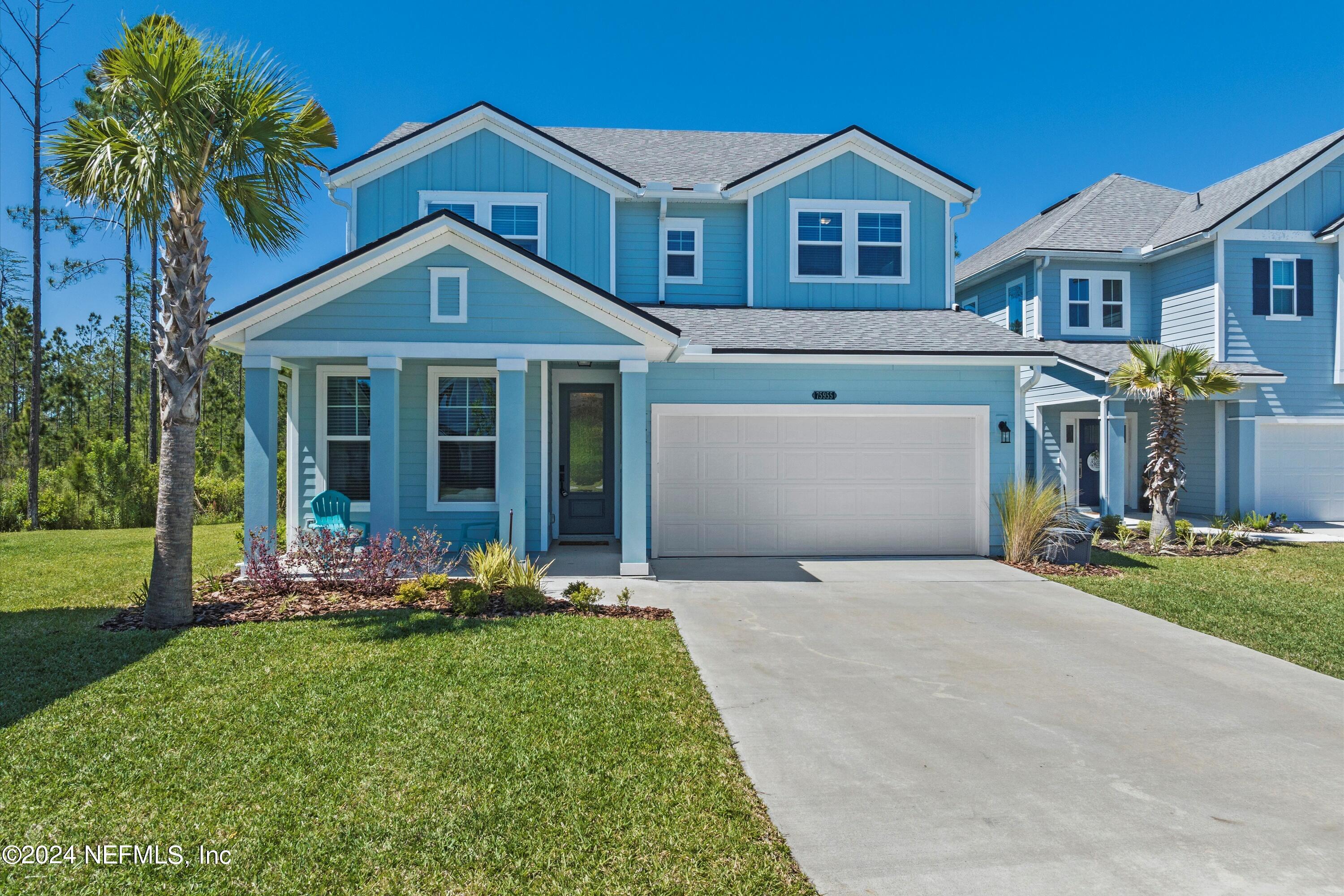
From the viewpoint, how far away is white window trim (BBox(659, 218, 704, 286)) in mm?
12297

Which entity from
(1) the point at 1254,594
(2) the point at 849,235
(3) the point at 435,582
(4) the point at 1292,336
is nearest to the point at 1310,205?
(4) the point at 1292,336

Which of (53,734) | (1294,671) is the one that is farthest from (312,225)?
(1294,671)

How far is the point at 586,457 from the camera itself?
37.4 ft

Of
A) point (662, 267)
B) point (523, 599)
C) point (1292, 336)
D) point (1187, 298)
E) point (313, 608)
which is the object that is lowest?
point (313, 608)

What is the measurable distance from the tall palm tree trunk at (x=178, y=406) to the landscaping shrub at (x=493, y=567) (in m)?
2.62

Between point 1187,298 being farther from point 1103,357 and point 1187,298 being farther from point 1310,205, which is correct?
point 1310,205

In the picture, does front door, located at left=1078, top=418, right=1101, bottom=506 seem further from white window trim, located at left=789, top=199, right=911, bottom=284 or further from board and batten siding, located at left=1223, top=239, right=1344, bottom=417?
white window trim, located at left=789, top=199, right=911, bottom=284

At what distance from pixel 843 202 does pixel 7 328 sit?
2730 centimetres

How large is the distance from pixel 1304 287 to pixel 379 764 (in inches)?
762

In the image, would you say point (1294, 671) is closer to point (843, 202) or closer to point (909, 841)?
point (909, 841)

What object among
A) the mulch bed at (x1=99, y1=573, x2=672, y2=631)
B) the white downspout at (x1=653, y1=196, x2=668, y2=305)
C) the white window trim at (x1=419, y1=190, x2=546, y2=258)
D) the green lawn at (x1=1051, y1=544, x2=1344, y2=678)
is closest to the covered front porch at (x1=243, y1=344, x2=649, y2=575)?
the mulch bed at (x1=99, y1=573, x2=672, y2=631)

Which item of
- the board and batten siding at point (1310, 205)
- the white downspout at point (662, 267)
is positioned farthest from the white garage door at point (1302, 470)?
the white downspout at point (662, 267)

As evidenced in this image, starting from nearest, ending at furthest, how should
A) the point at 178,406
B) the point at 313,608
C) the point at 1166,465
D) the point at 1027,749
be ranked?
the point at 1027,749, the point at 178,406, the point at 313,608, the point at 1166,465

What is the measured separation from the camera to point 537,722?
4324mm
